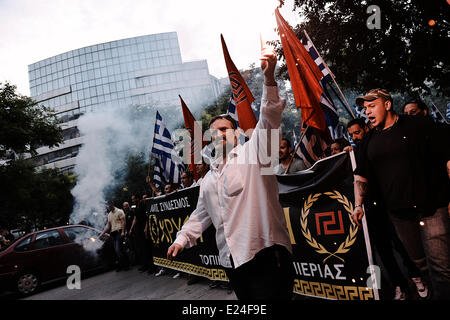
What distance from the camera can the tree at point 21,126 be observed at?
1459cm

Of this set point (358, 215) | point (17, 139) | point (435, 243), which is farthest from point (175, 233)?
point (17, 139)

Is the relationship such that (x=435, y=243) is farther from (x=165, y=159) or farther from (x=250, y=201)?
(x=165, y=159)

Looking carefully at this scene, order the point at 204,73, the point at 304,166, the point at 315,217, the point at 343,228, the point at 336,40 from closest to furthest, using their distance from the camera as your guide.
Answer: the point at 343,228 → the point at 315,217 → the point at 304,166 → the point at 336,40 → the point at 204,73

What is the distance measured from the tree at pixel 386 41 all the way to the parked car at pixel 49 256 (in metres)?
9.35

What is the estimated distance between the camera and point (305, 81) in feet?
15.0

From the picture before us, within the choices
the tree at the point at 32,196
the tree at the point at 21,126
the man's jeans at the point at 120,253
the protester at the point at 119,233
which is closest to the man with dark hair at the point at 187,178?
the protester at the point at 119,233

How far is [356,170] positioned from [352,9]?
7.87 m

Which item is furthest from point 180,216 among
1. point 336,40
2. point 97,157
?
point 97,157

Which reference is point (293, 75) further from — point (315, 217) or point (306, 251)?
point (306, 251)

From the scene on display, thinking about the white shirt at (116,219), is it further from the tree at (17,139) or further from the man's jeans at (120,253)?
the tree at (17,139)

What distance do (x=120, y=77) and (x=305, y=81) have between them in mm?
77255

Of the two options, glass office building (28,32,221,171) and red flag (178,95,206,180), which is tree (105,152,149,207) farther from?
glass office building (28,32,221,171)

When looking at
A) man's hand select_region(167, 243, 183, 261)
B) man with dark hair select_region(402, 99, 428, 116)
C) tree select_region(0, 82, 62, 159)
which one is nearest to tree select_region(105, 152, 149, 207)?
tree select_region(0, 82, 62, 159)
